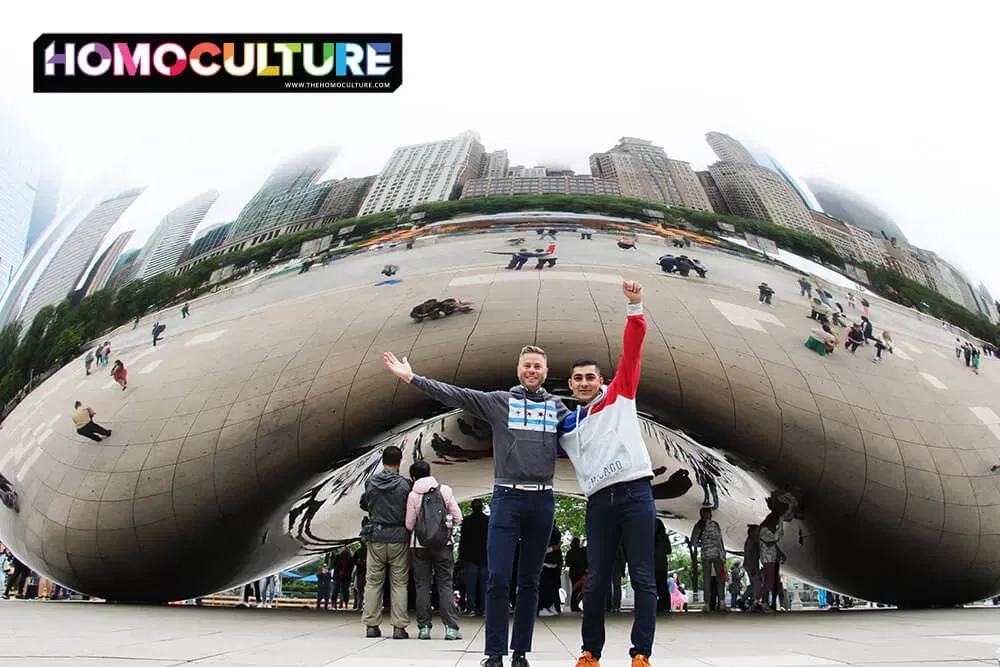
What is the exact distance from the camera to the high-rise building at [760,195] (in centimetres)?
526

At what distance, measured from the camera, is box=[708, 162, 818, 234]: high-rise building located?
5258mm

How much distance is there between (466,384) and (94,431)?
251 centimetres

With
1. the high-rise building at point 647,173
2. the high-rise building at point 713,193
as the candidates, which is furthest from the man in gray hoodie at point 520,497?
the high-rise building at point 713,193

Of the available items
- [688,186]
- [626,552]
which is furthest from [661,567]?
[626,552]

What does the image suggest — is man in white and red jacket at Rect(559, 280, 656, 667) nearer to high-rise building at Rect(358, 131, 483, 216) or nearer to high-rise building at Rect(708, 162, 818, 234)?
high-rise building at Rect(358, 131, 483, 216)

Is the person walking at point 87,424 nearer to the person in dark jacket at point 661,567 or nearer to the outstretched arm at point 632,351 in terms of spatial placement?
the outstretched arm at point 632,351

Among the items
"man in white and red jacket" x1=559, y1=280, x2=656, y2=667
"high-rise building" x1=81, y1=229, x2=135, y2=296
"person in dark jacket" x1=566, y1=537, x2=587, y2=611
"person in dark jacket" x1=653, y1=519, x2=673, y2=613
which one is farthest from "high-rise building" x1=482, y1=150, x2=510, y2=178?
"person in dark jacket" x1=566, y1=537, x2=587, y2=611

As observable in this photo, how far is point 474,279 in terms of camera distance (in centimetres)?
497

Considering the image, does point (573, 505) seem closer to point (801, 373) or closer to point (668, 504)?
point (668, 504)

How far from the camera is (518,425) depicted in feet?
11.3

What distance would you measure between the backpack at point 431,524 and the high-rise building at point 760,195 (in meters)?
2.74

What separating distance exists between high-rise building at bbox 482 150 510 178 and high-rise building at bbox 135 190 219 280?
1812 mm

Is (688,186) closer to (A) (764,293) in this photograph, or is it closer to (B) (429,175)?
(A) (764,293)

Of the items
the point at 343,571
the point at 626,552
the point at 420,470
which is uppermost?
the point at 420,470
